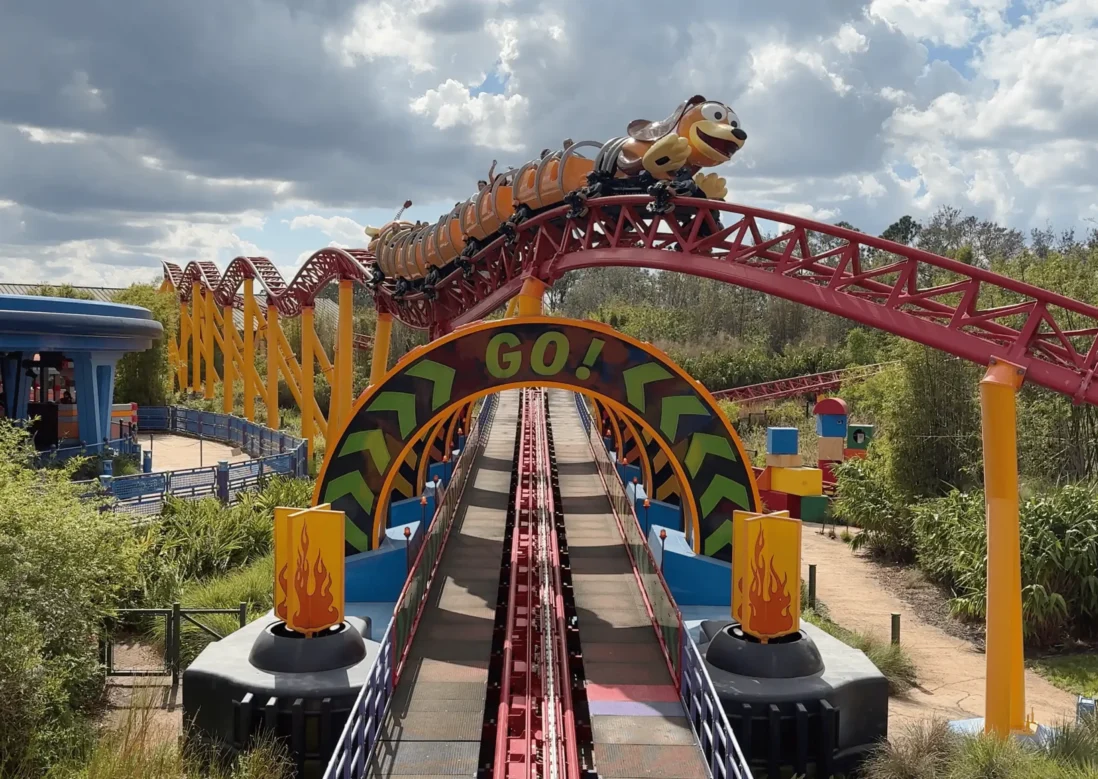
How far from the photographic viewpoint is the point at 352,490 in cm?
1283

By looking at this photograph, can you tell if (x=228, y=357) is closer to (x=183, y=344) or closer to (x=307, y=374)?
(x=307, y=374)

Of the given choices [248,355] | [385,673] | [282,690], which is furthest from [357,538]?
[248,355]

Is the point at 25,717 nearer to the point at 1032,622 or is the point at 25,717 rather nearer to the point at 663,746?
the point at 663,746

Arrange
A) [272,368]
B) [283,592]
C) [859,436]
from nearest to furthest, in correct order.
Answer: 1. [283,592]
2. [859,436]
3. [272,368]

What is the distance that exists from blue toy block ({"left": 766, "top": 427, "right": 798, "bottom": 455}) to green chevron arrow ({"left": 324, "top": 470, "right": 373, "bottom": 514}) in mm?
15133

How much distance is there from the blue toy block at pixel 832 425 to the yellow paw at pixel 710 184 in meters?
15.3

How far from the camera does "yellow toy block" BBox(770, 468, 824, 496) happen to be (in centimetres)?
2595

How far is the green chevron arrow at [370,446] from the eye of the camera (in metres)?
12.8

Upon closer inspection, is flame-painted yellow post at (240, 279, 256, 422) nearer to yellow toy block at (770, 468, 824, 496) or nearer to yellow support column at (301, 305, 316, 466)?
yellow support column at (301, 305, 316, 466)

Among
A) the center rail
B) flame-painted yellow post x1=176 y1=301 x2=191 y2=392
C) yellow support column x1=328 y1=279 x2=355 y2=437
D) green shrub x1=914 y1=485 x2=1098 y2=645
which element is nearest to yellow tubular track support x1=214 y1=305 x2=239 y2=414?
flame-painted yellow post x1=176 y1=301 x2=191 y2=392

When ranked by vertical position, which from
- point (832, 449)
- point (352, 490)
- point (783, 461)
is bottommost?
A: point (783, 461)

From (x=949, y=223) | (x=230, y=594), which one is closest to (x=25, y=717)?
(x=230, y=594)

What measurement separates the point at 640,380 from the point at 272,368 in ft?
80.4

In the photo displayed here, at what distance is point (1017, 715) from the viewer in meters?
9.57
